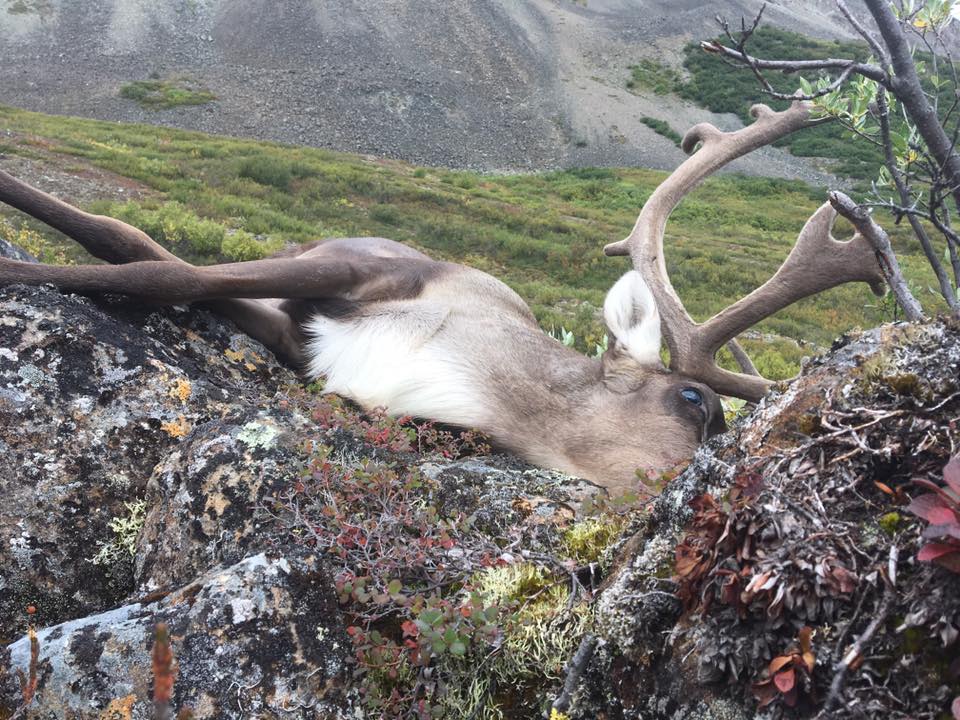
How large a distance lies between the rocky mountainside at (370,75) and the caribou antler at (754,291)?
166 ft

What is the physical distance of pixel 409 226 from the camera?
24422 mm

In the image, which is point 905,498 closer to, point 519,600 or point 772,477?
point 772,477

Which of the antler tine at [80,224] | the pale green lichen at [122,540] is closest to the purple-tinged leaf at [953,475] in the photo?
the pale green lichen at [122,540]

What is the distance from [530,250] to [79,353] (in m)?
20.4

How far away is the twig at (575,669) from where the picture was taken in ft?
7.57

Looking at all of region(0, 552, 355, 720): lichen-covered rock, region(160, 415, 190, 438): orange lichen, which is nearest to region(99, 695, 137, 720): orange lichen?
region(0, 552, 355, 720): lichen-covered rock

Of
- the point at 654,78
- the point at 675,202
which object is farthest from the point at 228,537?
the point at 654,78

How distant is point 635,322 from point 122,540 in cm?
363

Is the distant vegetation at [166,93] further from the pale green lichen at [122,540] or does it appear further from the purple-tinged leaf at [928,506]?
the purple-tinged leaf at [928,506]

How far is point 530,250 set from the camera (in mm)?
23906

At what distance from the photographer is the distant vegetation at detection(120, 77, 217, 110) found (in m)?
54.0

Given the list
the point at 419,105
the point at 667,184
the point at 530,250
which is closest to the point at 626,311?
the point at 667,184

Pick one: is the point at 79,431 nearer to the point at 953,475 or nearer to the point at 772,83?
the point at 953,475

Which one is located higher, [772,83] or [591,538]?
[591,538]
